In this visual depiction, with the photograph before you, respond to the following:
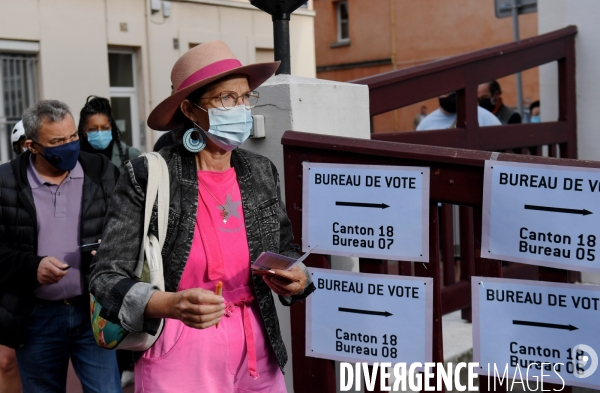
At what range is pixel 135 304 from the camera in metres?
2.44

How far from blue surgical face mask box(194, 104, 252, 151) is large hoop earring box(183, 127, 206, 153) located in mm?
35

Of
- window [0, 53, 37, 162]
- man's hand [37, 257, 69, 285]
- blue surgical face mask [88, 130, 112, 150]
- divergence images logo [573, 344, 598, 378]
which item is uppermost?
window [0, 53, 37, 162]

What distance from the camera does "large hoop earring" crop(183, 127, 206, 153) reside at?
2713 mm

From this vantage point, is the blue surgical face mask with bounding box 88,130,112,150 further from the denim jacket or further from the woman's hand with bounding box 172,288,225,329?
the woman's hand with bounding box 172,288,225,329

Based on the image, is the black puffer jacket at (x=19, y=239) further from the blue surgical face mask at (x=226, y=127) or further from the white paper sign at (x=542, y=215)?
the white paper sign at (x=542, y=215)

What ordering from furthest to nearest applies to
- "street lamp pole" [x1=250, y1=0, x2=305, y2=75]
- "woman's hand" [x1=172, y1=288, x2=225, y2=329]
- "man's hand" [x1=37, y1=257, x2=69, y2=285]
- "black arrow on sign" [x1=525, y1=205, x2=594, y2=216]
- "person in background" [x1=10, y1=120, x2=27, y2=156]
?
"person in background" [x1=10, y1=120, x2=27, y2=156] < "street lamp pole" [x1=250, y1=0, x2=305, y2=75] < "man's hand" [x1=37, y1=257, x2=69, y2=285] < "black arrow on sign" [x1=525, y1=205, x2=594, y2=216] < "woman's hand" [x1=172, y1=288, x2=225, y2=329]

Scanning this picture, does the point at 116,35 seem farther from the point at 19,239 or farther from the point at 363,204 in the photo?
the point at 363,204

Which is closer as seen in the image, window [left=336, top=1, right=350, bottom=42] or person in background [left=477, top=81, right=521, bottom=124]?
person in background [left=477, top=81, right=521, bottom=124]

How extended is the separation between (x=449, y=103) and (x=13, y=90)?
9.01 metres

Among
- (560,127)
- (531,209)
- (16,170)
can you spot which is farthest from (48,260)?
(560,127)

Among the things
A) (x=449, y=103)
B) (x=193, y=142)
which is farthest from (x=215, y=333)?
(x=449, y=103)

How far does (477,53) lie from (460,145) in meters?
0.60

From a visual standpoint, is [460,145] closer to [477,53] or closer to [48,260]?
[477,53]

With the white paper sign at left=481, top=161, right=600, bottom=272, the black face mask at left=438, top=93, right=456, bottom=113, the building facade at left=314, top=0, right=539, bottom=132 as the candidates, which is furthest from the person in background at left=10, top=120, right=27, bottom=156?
the building facade at left=314, top=0, right=539, bottom=132
